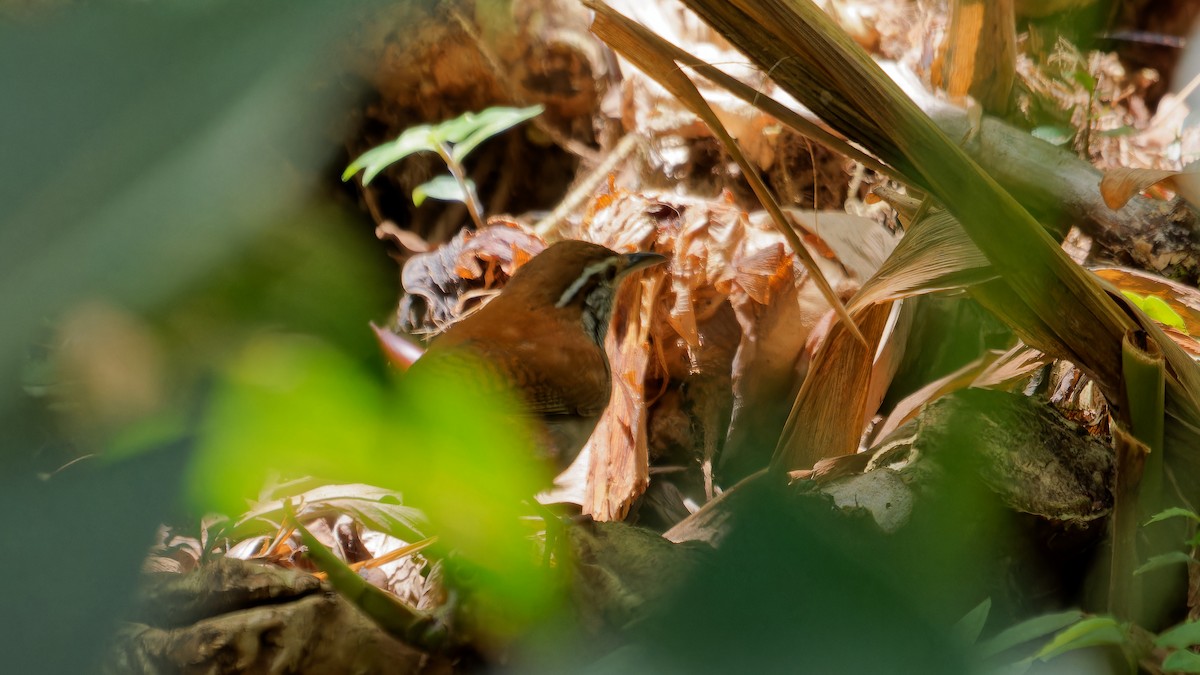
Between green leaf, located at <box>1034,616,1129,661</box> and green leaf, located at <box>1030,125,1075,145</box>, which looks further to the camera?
green leaf, located at <box>1030,125,1075,145</box>

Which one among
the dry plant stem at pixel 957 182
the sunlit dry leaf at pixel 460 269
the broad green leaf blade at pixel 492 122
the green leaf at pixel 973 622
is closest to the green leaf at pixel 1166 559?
the dry plant stem at pixel 957 182

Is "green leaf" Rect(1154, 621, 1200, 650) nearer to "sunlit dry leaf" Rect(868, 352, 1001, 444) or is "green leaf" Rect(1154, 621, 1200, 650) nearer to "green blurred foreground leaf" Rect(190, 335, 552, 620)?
"sunlit dry leaf" Rect(868, 352, 1001, 444)

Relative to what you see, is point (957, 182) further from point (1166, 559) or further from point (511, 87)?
point (511, 87)

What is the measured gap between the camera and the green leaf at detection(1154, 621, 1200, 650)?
1.27 m

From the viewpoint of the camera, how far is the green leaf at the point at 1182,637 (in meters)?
1.27

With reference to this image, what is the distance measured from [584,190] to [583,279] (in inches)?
48.0

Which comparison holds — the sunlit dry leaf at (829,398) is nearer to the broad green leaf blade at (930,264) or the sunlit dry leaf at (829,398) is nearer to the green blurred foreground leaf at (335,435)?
the broad green leaf blade at (930,264)

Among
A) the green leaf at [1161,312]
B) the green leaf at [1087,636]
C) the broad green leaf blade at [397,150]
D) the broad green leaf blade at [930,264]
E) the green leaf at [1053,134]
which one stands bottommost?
the green leaf at [1087,636]

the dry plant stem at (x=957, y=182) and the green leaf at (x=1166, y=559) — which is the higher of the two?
the dry plant stem at (x=957, y=182)

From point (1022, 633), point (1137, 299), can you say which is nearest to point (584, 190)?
point (1137, 299)

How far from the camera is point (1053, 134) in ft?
9.59

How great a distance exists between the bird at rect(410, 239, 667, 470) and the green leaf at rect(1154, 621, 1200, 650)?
49.5 inches

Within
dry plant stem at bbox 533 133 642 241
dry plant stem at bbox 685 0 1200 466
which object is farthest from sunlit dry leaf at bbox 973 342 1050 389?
dry plant stem at bbox 533 133 642 241

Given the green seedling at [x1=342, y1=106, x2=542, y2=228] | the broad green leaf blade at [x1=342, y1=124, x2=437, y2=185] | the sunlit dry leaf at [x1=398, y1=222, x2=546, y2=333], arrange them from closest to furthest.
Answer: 1. the broad green leaf blade at [x1=342, y1=124, x2=437, y2=185]
2. the green seedling at [x1=342, y1=106, x2=542, y2=228]
3. the sunlit dry leaf at [x1=398, y1=222, x2=546, y2=333]
